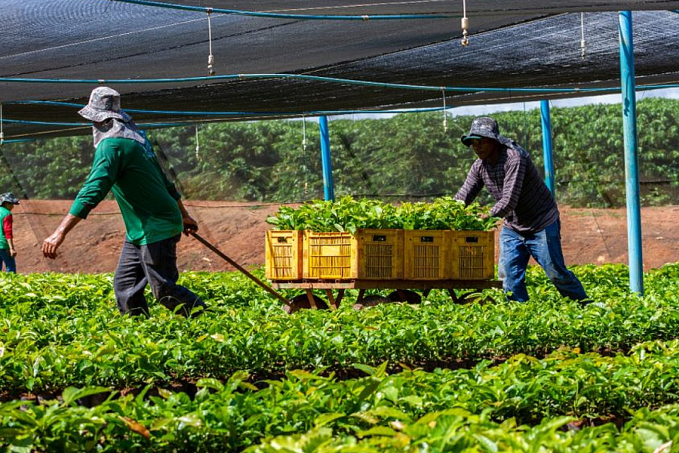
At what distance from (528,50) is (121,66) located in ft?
15.1

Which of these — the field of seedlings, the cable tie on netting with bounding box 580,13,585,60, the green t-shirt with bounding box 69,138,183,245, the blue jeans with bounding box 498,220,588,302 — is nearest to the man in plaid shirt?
the blue jeans with bounding box 498,220,588,302

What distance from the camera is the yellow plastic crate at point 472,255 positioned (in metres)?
8.73

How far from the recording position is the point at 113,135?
6750 millimetres

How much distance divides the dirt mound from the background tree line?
21.6 inches

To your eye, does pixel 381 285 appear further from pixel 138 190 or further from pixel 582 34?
pixel 582 34

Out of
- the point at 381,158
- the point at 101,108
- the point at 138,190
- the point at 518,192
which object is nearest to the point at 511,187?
the point at 518,192

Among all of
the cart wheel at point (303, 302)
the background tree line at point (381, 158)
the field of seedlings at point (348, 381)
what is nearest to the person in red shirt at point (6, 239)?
the background tree line at point (381, 158)

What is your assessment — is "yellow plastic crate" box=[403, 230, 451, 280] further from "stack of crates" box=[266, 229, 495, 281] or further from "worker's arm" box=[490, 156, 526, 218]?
"worker's arm" box=[490, 156, 526, 218]

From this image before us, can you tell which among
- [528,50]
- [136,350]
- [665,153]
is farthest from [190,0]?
[665,153]

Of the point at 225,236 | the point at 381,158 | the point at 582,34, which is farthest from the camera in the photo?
the point at 381,158

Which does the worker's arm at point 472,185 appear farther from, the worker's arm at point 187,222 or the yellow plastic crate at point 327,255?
the worker's arm at point 187,222

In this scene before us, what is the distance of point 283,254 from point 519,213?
1963mm

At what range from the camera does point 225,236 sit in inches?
962

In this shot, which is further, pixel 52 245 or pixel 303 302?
pixel 303 302
